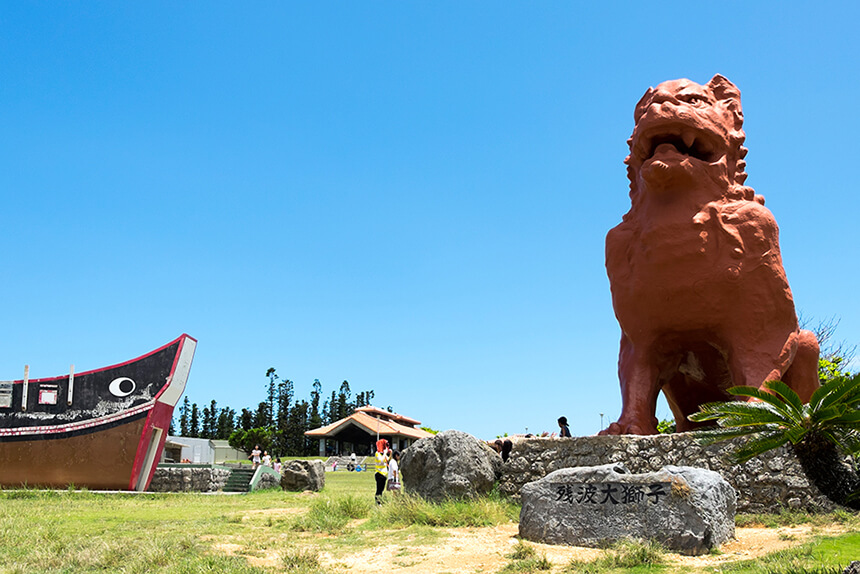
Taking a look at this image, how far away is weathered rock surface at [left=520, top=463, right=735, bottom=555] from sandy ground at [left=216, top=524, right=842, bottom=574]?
146 mm

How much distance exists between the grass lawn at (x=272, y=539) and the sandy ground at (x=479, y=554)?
0.05 m

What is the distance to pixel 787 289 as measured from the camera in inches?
316

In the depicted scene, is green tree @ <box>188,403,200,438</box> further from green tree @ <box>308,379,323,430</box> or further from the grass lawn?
the grass lawn

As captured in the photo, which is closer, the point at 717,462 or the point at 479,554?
the point at 479,554

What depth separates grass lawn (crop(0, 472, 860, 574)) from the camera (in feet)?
17.3

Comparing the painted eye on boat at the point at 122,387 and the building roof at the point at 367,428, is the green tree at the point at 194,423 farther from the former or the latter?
the painted eye on boat at the point at 122,387

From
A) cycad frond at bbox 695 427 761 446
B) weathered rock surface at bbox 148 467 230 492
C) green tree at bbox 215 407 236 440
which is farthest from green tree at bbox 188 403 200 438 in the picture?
cycad frond at bbox 695 427 761 446

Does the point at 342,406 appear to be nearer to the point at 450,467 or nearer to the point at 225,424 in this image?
the point at 225,424

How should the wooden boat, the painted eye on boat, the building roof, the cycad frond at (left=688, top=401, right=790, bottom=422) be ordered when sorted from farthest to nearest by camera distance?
the building roof
the painted eye on boat
the wooden boat
the cycad frond at (left=688, top=401, right=790, bottom=422)

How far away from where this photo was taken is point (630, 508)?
6.13 m

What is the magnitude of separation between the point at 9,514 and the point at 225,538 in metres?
4.72

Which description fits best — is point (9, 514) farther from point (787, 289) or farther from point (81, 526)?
point (787, 289)

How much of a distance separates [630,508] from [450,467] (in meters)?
3.24

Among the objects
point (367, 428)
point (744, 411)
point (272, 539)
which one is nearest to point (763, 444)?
point (744, 411)
